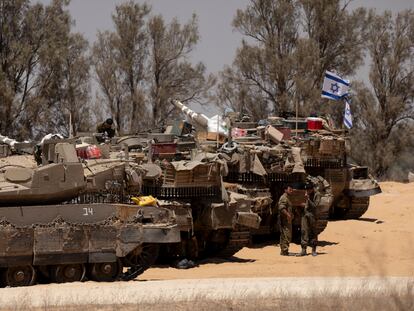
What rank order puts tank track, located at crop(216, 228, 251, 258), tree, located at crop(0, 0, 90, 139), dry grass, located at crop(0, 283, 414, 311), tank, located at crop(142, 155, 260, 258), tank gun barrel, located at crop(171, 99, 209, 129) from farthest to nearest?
tree, located at crop(0, 0, 90, 139), tank gun barrel, located at crop(171, 99, 209, 129), tank track, located at crop(216, 228, 251, 258), tank, located at crop(142, 155, 260, 258), dry grass, located at crop(0, 283, 414, 311)

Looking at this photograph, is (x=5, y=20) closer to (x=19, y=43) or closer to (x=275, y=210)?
(x=19, y=43)

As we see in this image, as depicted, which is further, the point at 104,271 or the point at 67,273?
the point at 104,271

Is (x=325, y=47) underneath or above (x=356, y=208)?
above

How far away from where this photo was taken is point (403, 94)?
47.4 m

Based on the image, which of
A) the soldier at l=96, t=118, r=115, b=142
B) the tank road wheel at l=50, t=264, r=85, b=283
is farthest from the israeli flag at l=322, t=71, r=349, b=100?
the tank road wheel at l=50, t=264, r=85, b=283

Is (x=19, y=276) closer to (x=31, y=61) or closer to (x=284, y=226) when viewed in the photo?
(x=284, y=226)

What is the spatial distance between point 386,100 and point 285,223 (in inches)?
1065

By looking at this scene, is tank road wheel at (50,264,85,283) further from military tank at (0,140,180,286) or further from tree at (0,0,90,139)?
tree at (0,0,90,139)

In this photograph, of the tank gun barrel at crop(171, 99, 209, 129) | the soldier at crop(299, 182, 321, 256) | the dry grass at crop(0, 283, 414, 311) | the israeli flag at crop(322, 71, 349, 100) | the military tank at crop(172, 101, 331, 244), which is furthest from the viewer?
the israeli flag at crop(322, 71, 349, 100)

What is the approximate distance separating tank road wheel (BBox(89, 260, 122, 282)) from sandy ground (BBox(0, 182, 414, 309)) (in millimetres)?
630

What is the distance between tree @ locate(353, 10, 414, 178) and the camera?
153 ft

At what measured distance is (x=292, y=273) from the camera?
705 inches

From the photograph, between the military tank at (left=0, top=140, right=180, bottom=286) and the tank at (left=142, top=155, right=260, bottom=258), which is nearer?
the military tank at (left=0, top=140, right=180, bottom=286)

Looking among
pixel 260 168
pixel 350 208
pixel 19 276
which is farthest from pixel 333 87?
pixel 19 276
